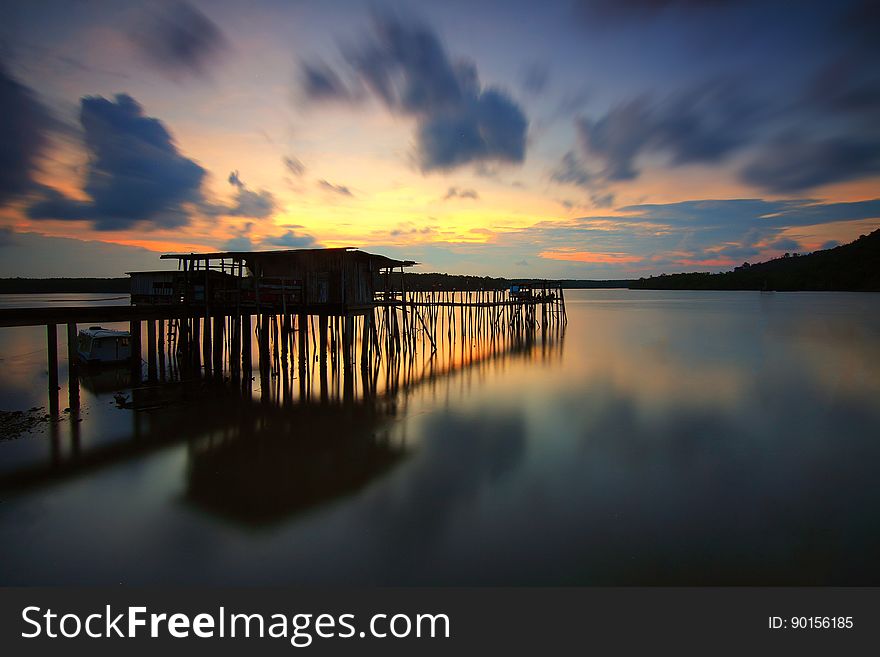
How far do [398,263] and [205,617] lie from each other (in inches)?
634

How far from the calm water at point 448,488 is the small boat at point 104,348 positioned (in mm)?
3583

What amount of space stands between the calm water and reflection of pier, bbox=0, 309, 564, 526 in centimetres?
7

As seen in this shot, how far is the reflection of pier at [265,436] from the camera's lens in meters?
7.04

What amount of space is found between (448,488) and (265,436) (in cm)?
452

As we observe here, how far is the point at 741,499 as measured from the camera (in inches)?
269

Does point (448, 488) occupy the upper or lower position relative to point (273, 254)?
lower

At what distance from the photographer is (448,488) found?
7.27 metres

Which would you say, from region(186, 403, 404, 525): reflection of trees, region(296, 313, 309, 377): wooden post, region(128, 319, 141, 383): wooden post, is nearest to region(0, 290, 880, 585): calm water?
region(186, 403, 404, 525): reflection of trees

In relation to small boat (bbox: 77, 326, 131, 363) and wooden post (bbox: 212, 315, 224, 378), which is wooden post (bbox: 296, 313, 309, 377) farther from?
small boat (bbox: 77, 326, 131, 363)

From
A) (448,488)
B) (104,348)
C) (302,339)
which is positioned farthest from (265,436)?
(104,348)

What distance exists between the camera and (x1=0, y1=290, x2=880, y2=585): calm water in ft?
17.0

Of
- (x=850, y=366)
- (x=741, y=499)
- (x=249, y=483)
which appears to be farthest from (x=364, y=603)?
(x=850, y=366)

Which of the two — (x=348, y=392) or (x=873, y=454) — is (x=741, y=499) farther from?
(x=348, y=392)

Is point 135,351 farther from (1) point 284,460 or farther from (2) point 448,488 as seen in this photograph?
(2) point 448,488
